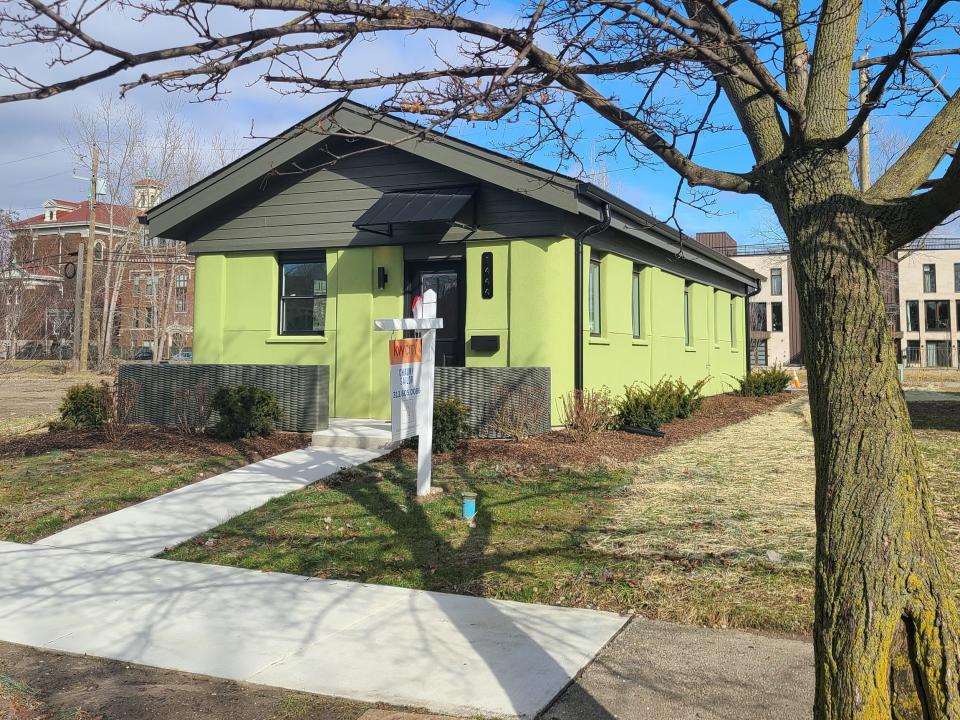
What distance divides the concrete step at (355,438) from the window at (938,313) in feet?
195

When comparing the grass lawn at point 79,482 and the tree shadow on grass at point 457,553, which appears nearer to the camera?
the tree shadow on grass at point 457,553

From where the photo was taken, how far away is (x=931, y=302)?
58.5 meters

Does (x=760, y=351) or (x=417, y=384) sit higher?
(x=760, y=351)

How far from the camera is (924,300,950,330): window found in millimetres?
58125

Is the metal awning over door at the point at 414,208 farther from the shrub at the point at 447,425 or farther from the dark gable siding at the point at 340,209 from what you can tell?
the shrub at the point at 447,425

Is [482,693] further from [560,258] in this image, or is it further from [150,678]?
[560,258]

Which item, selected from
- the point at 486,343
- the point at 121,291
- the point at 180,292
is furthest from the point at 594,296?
the point at 180,292

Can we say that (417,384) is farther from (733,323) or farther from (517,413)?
(733,323)

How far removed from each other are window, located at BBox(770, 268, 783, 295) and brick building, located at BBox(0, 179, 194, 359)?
43060 millimetres

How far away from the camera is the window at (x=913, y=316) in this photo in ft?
194

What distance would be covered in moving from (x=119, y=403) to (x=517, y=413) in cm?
608

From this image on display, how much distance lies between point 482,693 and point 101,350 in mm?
39744

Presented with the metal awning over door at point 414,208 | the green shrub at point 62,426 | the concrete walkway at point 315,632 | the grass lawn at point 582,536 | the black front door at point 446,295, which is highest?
the metal awning over door at point 414,208

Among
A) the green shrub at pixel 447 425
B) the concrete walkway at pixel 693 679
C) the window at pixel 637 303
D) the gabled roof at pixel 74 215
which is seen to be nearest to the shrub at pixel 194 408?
the green shrub at pixel 447 425
